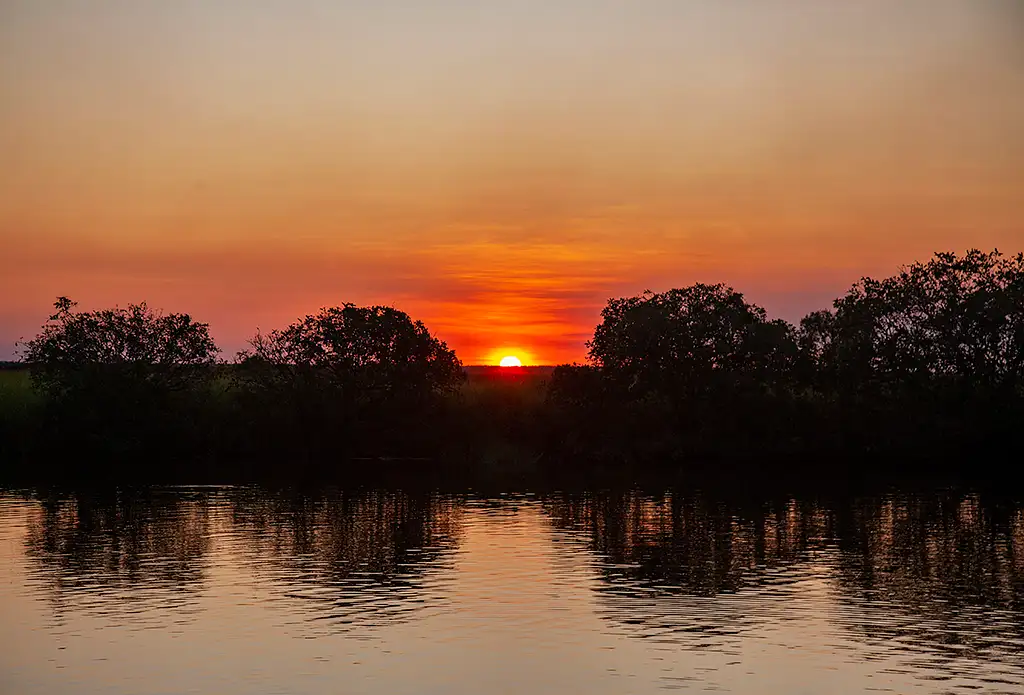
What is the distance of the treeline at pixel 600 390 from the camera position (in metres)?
118

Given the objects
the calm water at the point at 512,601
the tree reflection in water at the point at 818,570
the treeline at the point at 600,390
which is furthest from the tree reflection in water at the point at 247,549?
the treeline at the point at 600,390

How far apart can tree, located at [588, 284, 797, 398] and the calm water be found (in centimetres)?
4224

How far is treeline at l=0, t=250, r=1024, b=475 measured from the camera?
386 feet

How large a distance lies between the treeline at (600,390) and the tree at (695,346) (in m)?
0.16

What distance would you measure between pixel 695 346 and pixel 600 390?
33.1 ft

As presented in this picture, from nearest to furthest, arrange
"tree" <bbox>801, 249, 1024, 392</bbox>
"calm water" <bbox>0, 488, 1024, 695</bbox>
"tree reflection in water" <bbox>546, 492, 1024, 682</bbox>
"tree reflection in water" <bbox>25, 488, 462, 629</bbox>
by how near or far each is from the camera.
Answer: "calm water" <bbox>0, 488, 1024, 695</bbox>
"tree reflection in water" <bbox>546, 492, 1024, 682</bbox>
"tree reflection in water" <bbox>25, 488, 462, 629</bbox>
"tree" <bbox>801, 249, 1024, 392</bbox>

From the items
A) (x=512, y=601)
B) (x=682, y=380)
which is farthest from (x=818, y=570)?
(x=682, y=380)

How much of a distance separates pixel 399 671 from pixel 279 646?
17.0 feet

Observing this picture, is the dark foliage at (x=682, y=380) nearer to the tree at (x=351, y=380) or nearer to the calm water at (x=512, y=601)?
the tree at (x=351, y=380)

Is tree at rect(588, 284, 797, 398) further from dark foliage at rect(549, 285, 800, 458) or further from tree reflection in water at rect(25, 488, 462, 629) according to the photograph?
tree reflection in water at rect(25, 488, 462, 629)

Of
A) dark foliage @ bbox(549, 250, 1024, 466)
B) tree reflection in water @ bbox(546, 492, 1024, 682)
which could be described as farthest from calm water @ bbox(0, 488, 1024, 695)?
dark foliage @ bbox(549, 250, 1024, 466)

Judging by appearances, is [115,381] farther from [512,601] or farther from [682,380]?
[512,601]

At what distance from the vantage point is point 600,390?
121812mm

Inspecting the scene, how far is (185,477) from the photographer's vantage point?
10725 centimetres
